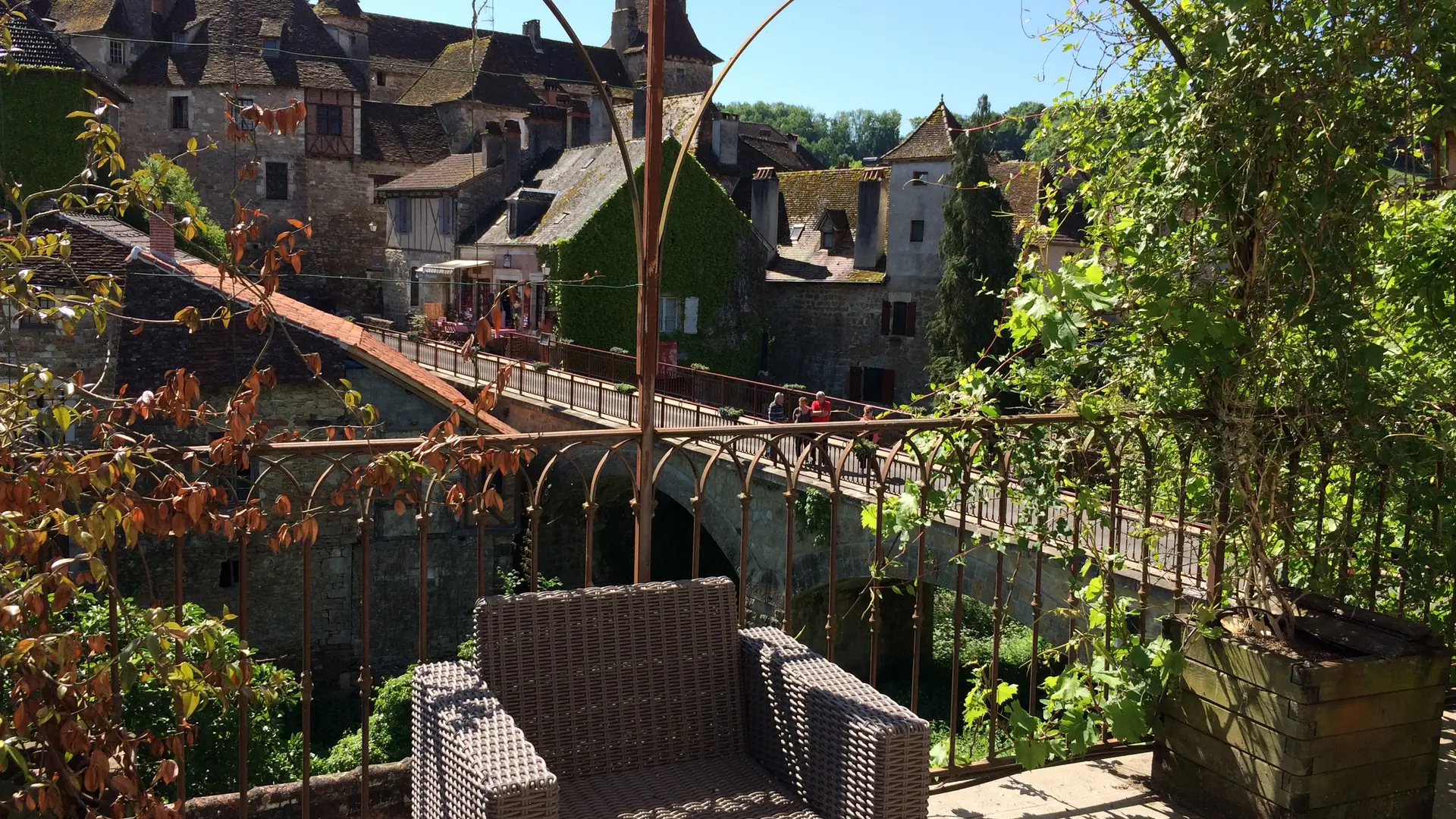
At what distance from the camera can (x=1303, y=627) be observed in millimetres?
3793

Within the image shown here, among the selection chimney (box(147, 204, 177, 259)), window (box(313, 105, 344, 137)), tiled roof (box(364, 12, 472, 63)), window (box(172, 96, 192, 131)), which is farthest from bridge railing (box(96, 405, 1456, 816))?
tiled roof (box(364, 12, 472, 63))

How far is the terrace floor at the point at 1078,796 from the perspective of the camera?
376 cm

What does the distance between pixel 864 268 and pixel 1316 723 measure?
28.8m

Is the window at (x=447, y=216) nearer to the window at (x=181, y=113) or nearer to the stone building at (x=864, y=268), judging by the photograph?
the stone building at (x=864, y=268)

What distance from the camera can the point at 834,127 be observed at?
107 m

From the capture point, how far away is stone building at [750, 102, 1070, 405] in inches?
1196

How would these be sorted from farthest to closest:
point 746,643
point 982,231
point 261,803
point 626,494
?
point 982,231
point 626,494
point 261,803
point 746,643

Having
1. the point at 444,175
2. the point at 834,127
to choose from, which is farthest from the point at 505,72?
the point at 834,127

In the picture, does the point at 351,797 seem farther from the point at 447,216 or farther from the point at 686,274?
the point at 447,216

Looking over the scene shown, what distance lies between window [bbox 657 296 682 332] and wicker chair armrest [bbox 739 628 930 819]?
2786cm

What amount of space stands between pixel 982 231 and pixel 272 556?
16.5 m

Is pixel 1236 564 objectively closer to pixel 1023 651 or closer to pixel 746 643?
pixel 746 643

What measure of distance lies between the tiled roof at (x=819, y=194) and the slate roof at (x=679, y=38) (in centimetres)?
1374

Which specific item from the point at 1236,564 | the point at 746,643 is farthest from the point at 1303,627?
the point at 746,643
